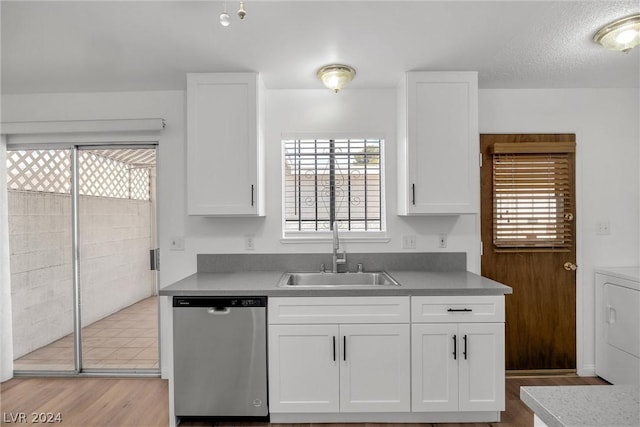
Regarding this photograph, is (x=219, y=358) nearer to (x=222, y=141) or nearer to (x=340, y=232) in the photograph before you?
(x=340, y=232)

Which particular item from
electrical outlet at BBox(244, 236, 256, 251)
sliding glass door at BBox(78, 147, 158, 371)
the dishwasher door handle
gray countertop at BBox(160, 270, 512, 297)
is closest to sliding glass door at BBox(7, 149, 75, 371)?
sliding glass door at BBox(78, 147, 158, 371)

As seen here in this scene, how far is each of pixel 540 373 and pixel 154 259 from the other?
3.25 metres

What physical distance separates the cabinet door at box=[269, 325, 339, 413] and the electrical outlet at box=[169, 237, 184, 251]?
1149 millimetres

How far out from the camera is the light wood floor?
229 cm

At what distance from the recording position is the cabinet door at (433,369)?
217cm

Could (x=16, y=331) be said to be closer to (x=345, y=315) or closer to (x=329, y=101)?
(x=345, y=315)

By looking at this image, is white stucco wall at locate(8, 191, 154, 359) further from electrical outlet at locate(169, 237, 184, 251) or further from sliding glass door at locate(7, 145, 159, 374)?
electrical outlet at locate(169, 237, 184, 251)

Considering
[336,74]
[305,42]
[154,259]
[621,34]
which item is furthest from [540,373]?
[154,259]

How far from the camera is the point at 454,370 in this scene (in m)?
2.17

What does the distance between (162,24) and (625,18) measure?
2443 mm

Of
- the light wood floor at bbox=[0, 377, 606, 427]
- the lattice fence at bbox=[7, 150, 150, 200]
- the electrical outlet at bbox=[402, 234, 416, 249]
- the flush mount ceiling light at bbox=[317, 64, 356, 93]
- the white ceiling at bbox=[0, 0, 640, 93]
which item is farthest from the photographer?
the lattice fence at bbox=[7, 150, 150, 200]

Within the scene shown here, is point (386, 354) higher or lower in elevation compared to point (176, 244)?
lower

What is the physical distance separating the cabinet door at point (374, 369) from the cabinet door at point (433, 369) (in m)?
0.06

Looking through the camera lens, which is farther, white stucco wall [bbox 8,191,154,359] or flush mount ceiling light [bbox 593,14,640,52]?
white stucco wall [bbox 8,191,154,359]
